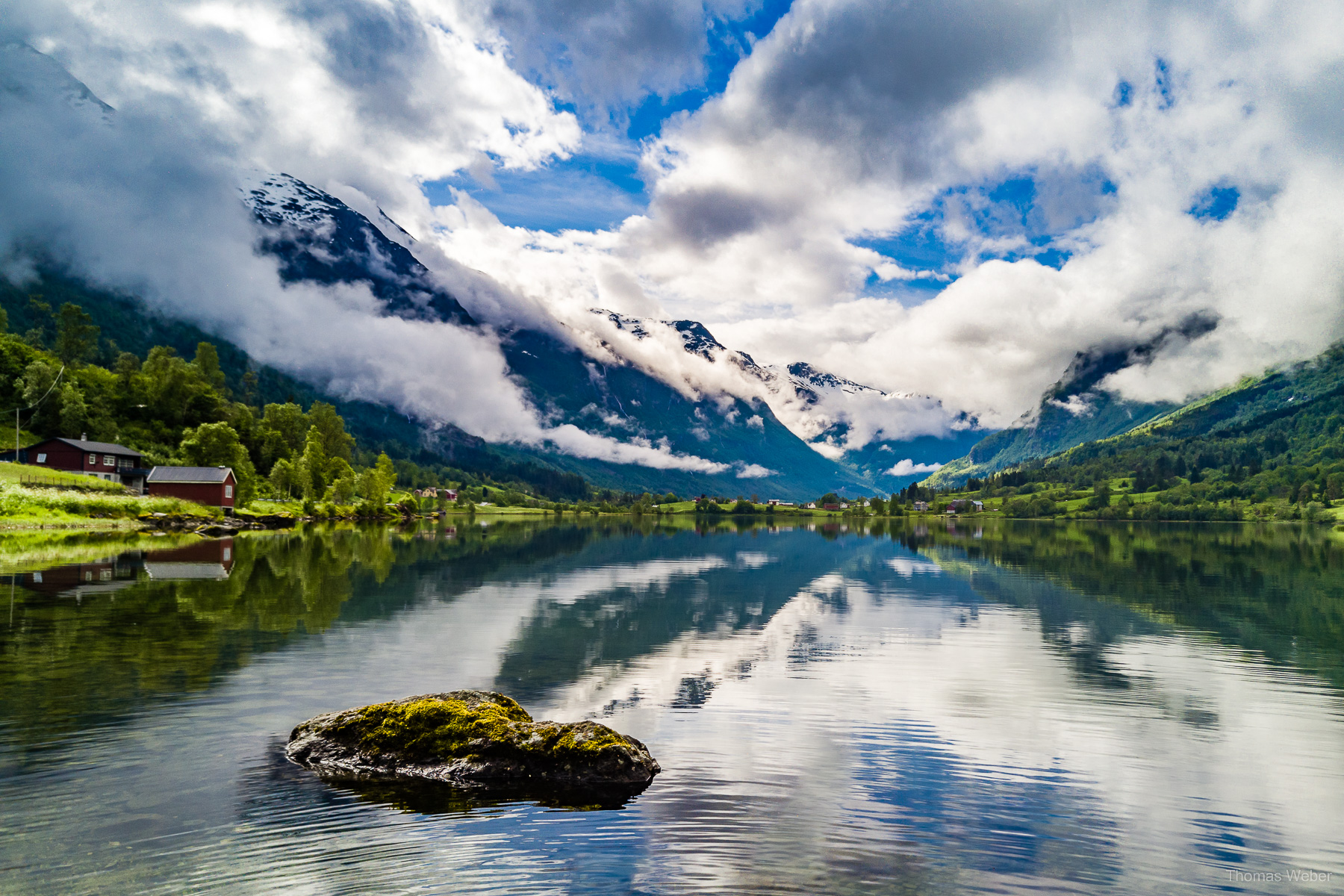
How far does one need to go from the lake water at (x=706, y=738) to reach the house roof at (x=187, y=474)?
294 ft

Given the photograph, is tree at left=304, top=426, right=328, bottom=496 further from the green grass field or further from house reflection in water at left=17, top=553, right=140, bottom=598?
house reflection in water at left=17, top=553, right=140, bottom=598

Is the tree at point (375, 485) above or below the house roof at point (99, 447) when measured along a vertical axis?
below

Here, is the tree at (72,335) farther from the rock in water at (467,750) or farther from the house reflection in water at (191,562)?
the rock in water at (467,750)

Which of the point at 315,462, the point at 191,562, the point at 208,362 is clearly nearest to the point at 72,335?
the point at 208,362

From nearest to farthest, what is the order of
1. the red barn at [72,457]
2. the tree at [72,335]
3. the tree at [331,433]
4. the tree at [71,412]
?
the red barn at [72,457]
the tree at [71,412]
the tree at [72,335]
the tree at [331,433]

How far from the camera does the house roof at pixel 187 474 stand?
5044 inches

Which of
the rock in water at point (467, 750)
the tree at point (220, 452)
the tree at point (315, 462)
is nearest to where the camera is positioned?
the rock in water at point (467, 750)

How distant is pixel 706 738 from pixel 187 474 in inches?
5473

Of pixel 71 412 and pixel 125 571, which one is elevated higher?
pixel 71 412

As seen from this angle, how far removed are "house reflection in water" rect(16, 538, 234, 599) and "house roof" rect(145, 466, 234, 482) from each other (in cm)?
6473

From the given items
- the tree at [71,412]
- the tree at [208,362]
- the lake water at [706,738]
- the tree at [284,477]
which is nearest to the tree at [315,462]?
the tree at [284,477]

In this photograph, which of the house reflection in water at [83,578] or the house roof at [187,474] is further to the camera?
the house roof at [187,474]

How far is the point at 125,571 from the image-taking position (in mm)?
51156

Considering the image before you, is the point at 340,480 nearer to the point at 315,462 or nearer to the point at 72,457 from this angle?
the point at 315,462
